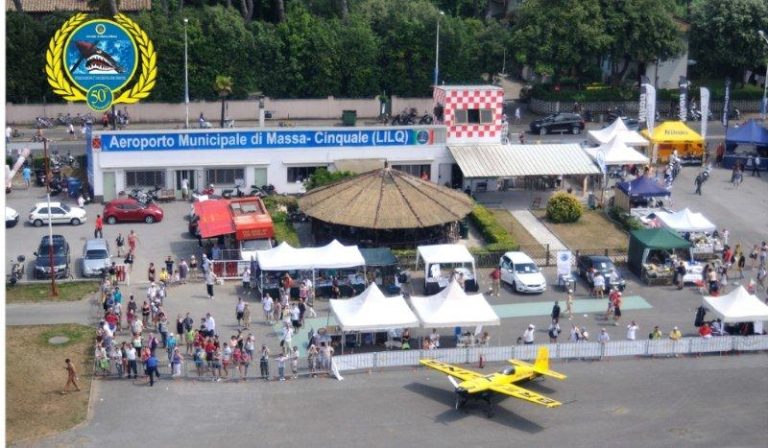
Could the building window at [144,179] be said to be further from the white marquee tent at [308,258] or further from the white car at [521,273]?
the white car at [521,273]

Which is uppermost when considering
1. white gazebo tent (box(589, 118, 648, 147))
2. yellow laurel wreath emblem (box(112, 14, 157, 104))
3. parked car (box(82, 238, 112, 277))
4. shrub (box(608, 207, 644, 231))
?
yellow laurel wreath emblem (box(112, 14, 157, 104))

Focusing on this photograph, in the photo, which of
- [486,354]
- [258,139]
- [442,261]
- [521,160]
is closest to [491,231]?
[442,261]

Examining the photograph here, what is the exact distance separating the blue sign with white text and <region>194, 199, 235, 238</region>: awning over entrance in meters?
6.66

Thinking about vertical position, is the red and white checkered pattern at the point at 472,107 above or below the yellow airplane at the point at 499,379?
above

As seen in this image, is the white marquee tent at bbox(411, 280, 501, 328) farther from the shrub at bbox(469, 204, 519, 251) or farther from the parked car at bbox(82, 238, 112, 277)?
the parked car at bbox(82, 238, 112, 277)

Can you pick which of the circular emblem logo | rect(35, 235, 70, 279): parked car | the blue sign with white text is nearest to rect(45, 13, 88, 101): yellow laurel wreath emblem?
the circular emblem logo

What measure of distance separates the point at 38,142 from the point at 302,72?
759 inches

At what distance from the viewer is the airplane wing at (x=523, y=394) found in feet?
88.0

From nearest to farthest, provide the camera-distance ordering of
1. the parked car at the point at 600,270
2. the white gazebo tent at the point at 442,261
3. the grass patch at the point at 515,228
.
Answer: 1. the white gazebo tent at the point at 442,261
2. the parked car at the point at 600,270
3. the grass patch at the point at 515,228

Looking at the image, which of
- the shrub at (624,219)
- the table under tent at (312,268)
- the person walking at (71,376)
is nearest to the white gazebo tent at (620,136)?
the shrub at (624,219)

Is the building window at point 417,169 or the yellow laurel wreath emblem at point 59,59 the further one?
the building window at point 417,169

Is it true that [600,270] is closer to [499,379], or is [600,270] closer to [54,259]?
[499,379]

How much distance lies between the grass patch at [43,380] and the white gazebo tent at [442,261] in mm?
12598

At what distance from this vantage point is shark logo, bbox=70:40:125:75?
46.2 meters
